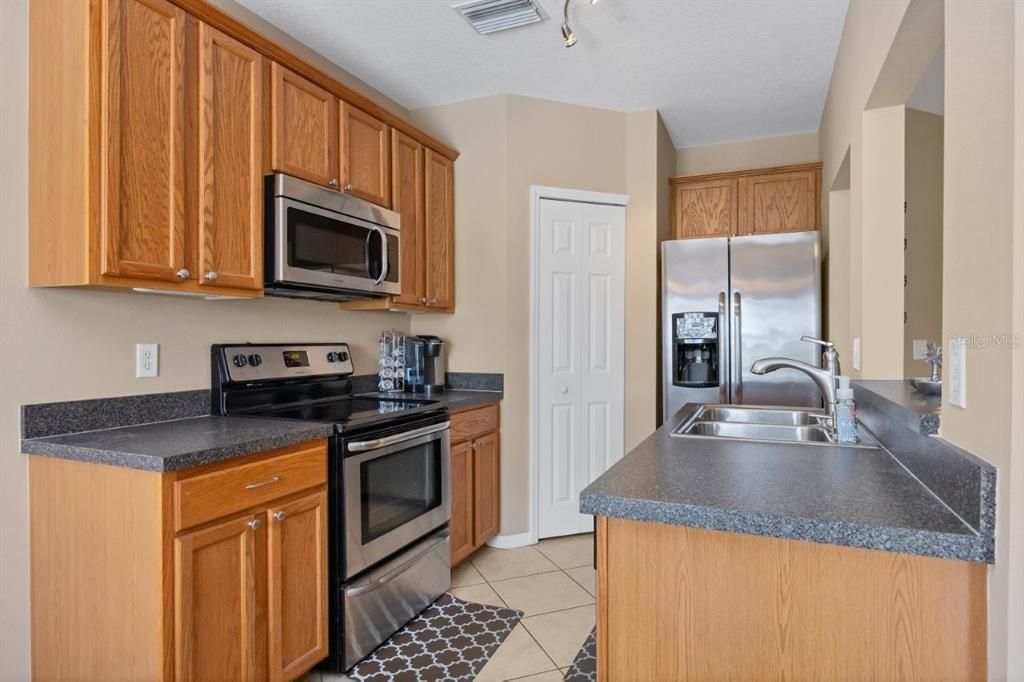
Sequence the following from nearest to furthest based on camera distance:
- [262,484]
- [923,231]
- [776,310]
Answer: [262,484] → [923,231] → [776,310]

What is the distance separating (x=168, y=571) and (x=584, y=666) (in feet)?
4.72

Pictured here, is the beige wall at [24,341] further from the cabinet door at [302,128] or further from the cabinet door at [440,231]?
the cabinet door at [440,231]

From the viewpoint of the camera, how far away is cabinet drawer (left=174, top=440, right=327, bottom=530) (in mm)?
1602

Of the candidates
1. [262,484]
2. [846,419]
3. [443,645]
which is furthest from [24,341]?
[846,419]

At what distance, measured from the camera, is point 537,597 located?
108 inches

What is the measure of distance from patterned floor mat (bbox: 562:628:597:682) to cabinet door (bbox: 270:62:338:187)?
2.11 metres

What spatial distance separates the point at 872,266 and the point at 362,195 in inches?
84.2

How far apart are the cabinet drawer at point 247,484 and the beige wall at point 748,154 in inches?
144

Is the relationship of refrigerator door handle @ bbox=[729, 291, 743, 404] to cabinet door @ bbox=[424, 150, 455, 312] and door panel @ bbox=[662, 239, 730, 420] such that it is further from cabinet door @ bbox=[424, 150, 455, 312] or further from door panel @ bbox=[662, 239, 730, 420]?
cabinet door @ bbox=[424, 150, 455, 312]

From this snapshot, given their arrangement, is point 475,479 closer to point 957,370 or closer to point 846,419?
point 846,419

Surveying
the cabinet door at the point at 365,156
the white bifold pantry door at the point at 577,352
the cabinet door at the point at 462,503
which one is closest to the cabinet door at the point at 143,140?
the cabinet door at the point at 365,156

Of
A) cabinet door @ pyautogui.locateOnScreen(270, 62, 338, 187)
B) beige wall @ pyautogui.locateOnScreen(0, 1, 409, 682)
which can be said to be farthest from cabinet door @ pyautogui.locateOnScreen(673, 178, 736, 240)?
beige wall @ pyautogui.locateOnScreen(0, 1, 409, 682)

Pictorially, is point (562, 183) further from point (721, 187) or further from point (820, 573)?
point (820, 573)

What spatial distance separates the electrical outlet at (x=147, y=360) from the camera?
2.06 meters
